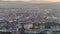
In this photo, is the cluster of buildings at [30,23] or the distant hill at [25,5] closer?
the cluster of buildings at [30,23]

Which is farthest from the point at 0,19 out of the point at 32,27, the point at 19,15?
the point at 32,27

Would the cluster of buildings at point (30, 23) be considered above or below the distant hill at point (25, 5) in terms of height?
below

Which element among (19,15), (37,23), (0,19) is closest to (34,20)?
(37,23)

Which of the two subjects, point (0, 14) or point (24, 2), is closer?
point (0, 14)

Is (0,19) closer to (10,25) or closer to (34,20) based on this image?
(10,25)

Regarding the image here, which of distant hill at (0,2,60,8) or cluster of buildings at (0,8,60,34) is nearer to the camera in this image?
cluster of buildings at (0,8,60,34)

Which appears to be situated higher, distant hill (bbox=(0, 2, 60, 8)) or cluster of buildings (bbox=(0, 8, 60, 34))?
distant hill (bbox=(0, 2, 60, 8))

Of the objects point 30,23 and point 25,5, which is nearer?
point 30,23

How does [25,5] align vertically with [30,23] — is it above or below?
above

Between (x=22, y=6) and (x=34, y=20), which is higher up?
(x=22, y=6)

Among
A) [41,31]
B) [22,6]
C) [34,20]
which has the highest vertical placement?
[22,6]
